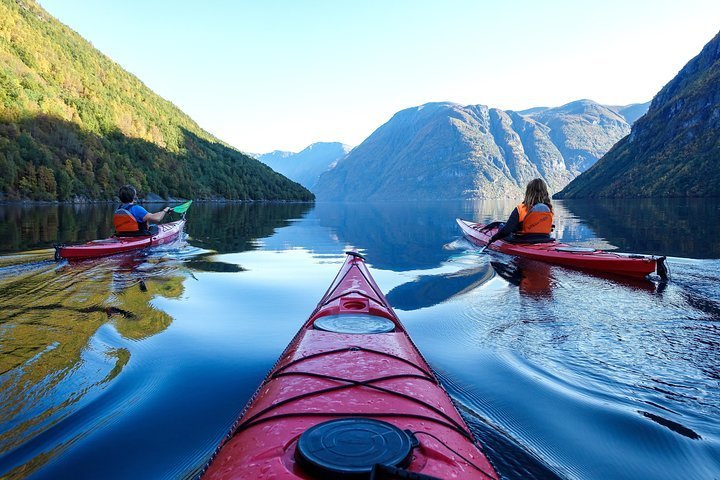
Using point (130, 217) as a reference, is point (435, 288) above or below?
below

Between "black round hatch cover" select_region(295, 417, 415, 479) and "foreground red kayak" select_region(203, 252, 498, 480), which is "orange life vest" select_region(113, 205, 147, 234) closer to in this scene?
"foreground red kayak" select_region(203, 252, 498, 480)

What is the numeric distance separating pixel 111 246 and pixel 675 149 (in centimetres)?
12154

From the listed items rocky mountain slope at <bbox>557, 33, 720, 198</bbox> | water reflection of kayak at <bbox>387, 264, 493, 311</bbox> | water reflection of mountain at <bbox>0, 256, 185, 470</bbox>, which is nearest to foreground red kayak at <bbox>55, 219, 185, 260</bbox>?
water reflection of mountain at <bbox>0, 256, 185, 470</bbox>

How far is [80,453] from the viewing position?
3186 millimetres

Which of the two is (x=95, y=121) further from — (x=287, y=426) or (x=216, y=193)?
(x=287, y=426)

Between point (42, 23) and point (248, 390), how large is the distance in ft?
422

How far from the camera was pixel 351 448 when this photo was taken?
1.91 m

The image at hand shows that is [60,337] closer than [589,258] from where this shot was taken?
Yes

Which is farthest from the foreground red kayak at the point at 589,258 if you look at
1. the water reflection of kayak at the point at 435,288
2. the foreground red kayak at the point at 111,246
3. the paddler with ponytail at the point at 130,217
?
the foreground red kayak at the point at 111,246

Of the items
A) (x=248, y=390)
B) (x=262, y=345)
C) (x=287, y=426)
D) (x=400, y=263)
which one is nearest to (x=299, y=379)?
(x=287, y=426)

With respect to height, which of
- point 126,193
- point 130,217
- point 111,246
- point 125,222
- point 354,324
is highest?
point 126,193

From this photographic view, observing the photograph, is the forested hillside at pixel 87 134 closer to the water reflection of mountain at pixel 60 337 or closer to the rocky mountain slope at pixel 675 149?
the water reflection of mountain at pixel 60 337

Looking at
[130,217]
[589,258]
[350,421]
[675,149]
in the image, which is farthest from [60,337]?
[675,149]

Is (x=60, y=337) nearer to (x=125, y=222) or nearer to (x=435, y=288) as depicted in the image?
(x=435, y=288)
